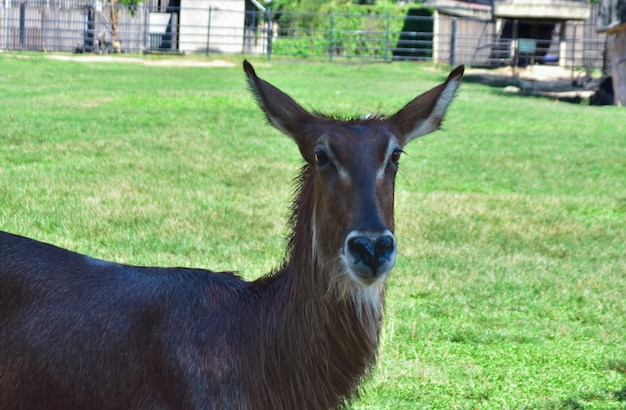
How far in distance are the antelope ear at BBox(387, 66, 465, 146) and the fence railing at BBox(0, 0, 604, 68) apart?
3244cm

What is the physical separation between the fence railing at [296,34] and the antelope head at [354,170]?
3254 cm

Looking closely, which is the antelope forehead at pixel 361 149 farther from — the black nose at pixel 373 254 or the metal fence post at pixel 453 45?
the metal fence post at pixel 453 45

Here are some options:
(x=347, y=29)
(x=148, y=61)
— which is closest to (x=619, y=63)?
(x=148, y=61)

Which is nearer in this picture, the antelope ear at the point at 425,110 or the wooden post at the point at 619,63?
the antelope ear at the point at 425,110

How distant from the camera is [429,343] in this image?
6.78 m

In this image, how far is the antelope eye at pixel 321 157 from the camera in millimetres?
3936

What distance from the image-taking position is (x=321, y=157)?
13.0 feet

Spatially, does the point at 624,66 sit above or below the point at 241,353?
above

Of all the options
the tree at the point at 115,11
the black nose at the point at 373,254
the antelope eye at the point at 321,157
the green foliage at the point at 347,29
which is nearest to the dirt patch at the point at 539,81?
the green foliage at the point at 347,29

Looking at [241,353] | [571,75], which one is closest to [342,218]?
[241,353]

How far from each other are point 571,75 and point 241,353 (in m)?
34.1

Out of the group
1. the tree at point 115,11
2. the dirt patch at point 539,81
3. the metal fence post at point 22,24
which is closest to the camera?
the dirt patch at point 539,81

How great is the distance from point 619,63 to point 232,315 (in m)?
21.7

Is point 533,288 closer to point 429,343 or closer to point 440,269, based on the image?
point 440,269
